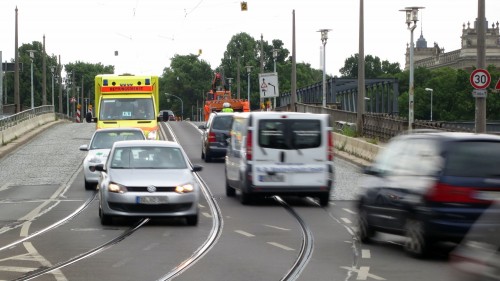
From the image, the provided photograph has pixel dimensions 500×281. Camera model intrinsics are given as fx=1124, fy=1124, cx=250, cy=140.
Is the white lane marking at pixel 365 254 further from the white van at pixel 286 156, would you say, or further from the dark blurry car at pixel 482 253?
the white van at pixel 286 156

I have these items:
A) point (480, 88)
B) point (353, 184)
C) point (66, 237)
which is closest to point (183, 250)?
point (66, 237)

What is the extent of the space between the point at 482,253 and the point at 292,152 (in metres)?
16.5

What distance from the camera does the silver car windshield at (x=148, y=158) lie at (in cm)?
1977

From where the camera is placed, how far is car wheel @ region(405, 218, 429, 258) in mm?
13867

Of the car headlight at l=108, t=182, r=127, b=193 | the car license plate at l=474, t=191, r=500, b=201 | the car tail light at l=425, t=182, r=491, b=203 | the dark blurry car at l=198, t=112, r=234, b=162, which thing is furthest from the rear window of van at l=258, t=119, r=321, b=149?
the dark blurry car at l=198, t=112, r=234, b=162

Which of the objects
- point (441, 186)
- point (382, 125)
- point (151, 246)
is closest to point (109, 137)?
point (151, 246)

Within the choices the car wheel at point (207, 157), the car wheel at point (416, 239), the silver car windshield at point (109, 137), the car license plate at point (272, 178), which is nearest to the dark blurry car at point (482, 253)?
the car wheel at point (416, 239)

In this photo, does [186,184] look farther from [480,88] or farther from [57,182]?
[57,182]

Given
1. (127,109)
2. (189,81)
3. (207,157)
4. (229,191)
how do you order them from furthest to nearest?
(189,81) < (207,157) < (127,109) < (229,191)

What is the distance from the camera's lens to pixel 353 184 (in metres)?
30.8

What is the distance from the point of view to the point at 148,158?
20.0m

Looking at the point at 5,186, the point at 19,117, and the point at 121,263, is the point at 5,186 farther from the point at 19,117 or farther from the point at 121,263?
the point at 19,117

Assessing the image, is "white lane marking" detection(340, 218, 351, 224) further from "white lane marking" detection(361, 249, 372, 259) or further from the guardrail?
the guardrail

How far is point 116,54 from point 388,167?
85.9m
